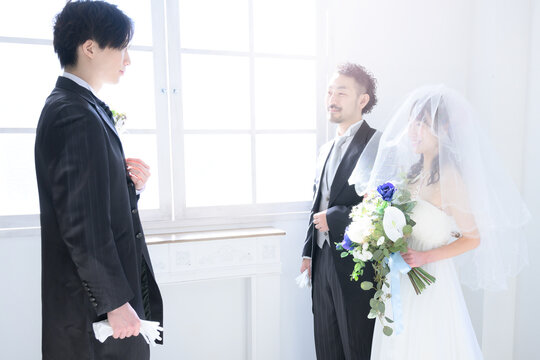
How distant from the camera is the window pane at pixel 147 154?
2342 millimetres

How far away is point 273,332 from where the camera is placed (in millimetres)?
2416

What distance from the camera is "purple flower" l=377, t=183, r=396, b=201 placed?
61.7 inches

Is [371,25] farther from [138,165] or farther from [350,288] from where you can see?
[138,165]

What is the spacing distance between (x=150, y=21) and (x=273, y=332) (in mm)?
1950

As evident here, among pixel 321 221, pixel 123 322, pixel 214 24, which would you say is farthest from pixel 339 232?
pixel 214 24

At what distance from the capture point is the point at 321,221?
2014 millimetres

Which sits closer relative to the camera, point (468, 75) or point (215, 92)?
point (215, 92)

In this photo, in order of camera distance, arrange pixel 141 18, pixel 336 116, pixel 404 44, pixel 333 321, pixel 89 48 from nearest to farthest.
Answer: pixel 89 48, pixel 333 321, pixel 336 116, pixel 141 18, pixel 404 44

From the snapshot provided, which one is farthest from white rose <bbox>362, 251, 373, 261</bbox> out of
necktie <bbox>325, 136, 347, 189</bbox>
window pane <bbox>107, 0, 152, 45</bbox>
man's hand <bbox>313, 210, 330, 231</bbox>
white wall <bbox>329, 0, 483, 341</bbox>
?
window pane <bbox>107, 0, 152, 45</bbox>

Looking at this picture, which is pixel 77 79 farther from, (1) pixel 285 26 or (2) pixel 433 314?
(1) pixel 285 26

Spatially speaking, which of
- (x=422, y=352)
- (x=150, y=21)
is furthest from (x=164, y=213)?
(x=422, y=352)

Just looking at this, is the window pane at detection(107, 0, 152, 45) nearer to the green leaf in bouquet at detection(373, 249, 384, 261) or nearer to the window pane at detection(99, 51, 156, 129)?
the window pane at detection(99, 51, 156, 129)

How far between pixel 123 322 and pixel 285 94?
1.83 m

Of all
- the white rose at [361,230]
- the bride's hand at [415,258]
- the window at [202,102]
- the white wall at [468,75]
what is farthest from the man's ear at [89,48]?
the white wall at [468,75]
